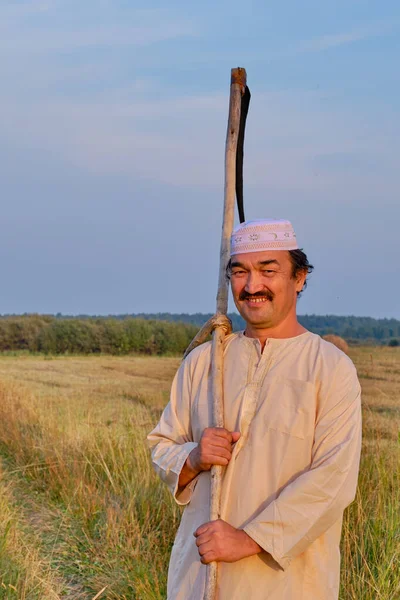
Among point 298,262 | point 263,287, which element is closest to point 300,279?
point 298,262

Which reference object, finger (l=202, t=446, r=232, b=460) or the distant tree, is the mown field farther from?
finger (l=202, t=446, r=232, b=460)

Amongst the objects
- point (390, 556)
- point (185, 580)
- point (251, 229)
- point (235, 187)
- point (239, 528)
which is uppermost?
point (235, 187)

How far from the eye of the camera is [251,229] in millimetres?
2574

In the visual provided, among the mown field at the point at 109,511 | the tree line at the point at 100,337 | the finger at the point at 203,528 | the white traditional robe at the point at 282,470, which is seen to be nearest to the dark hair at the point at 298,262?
the white traditional robe at the point at 282,470

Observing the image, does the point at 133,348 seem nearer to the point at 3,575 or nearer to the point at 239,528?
the point at 3,575

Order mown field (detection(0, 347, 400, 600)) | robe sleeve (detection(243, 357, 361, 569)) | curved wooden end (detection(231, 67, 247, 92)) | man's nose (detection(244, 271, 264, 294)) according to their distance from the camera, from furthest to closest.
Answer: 1. mown field (detection(0, 347, 400, 600))
2. curved wooden end (detection(231, 67, 247, 92))
3. man's nose (detection(244, 271, 264, 294))
4. robe sleeve (detection(243, 357, 361, 569))

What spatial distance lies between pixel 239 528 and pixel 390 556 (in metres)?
2.10

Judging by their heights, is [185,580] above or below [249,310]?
below

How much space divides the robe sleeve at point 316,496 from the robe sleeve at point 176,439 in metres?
0.32

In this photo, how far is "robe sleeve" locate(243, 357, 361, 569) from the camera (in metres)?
2.27

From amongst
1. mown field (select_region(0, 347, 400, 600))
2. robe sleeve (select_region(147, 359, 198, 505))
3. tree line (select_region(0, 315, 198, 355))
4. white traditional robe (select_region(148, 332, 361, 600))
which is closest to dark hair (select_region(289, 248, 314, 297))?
white traditional robe (select_region(148, 332, 361, 600))

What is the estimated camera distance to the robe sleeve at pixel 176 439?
2516 mm

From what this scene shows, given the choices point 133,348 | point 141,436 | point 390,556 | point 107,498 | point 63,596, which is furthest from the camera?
point 133,348

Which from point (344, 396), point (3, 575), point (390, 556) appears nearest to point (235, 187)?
point (344, 396)
